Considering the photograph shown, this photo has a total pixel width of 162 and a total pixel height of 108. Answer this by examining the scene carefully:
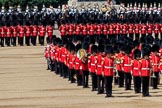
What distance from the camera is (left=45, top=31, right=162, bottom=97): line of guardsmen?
23.6 meters

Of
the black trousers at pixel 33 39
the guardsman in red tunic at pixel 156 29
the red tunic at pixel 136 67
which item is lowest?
the black trousers at pixel 33 39

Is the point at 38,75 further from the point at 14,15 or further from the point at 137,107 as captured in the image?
the point at 14,15

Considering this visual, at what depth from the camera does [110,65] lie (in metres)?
23.5

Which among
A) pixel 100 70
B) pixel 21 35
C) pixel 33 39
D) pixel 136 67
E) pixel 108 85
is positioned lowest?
pixel 33 39

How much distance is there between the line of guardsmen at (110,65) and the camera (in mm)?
23555

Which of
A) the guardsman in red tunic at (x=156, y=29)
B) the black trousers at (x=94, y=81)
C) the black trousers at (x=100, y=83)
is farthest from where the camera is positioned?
the guardsman in red tunic at (x=156, y=29)

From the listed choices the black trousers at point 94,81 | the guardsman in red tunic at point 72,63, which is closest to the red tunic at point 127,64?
the black trousers at point 94,81

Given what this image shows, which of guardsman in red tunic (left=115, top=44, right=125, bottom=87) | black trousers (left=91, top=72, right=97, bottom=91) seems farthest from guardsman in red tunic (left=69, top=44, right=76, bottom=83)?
black trousers (left=91, top=72, right=97, bottom=91)

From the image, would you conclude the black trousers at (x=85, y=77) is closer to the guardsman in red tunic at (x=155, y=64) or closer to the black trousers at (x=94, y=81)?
the black trousers at (x=94, y=81)

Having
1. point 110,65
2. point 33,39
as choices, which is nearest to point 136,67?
point 110,65

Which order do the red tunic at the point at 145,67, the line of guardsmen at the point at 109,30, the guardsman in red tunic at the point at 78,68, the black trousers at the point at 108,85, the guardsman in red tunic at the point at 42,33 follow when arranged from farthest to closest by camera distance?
the line of guardsmen at the point at 109,30
the guardsman in red tunic at the point at 42,33
the guardsman in red tunic at the point at 78,68
the red tunic at the point at 145,67
the black trousers at the point at 108,85

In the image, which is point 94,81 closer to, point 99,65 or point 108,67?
point 99,65

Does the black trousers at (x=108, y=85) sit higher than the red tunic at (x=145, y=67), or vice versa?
the red tunic at (x=145, y=67)

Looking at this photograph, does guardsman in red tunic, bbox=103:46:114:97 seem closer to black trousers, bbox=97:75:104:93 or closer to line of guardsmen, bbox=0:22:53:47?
black trousers, bbox=97:75:104:93
